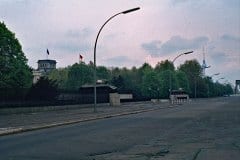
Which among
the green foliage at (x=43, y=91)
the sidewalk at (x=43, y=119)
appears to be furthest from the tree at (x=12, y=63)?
the sidewalk at (x=43, y=119)

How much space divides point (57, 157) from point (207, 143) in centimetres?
563

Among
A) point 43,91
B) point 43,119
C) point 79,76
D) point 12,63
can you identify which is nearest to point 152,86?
point 79,76

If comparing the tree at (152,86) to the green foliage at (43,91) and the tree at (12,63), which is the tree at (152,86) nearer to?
the tree at (12,63)

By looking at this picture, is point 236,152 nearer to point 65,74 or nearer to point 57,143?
point 57,143

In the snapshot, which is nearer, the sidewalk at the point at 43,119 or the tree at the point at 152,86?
the sidewalk at the point at 43,119

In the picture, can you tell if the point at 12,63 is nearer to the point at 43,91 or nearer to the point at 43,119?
the point at 43,91

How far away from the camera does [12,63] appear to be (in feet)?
228

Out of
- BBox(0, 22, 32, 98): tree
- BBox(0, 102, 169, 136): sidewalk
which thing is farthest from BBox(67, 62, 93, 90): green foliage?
BBox(0, 102, 169, 136): sidewalk

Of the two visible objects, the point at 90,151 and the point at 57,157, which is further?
the point at 90,151

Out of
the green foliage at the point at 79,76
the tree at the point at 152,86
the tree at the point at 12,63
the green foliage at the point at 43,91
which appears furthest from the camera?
the green foliage at the point at 79,76

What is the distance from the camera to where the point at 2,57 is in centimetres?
→ 6869

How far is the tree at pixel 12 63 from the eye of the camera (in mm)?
67812

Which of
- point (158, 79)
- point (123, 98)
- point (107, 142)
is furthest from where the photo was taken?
point (158, 79)

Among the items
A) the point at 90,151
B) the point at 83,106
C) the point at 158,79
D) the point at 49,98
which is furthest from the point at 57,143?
the point at 158,79
